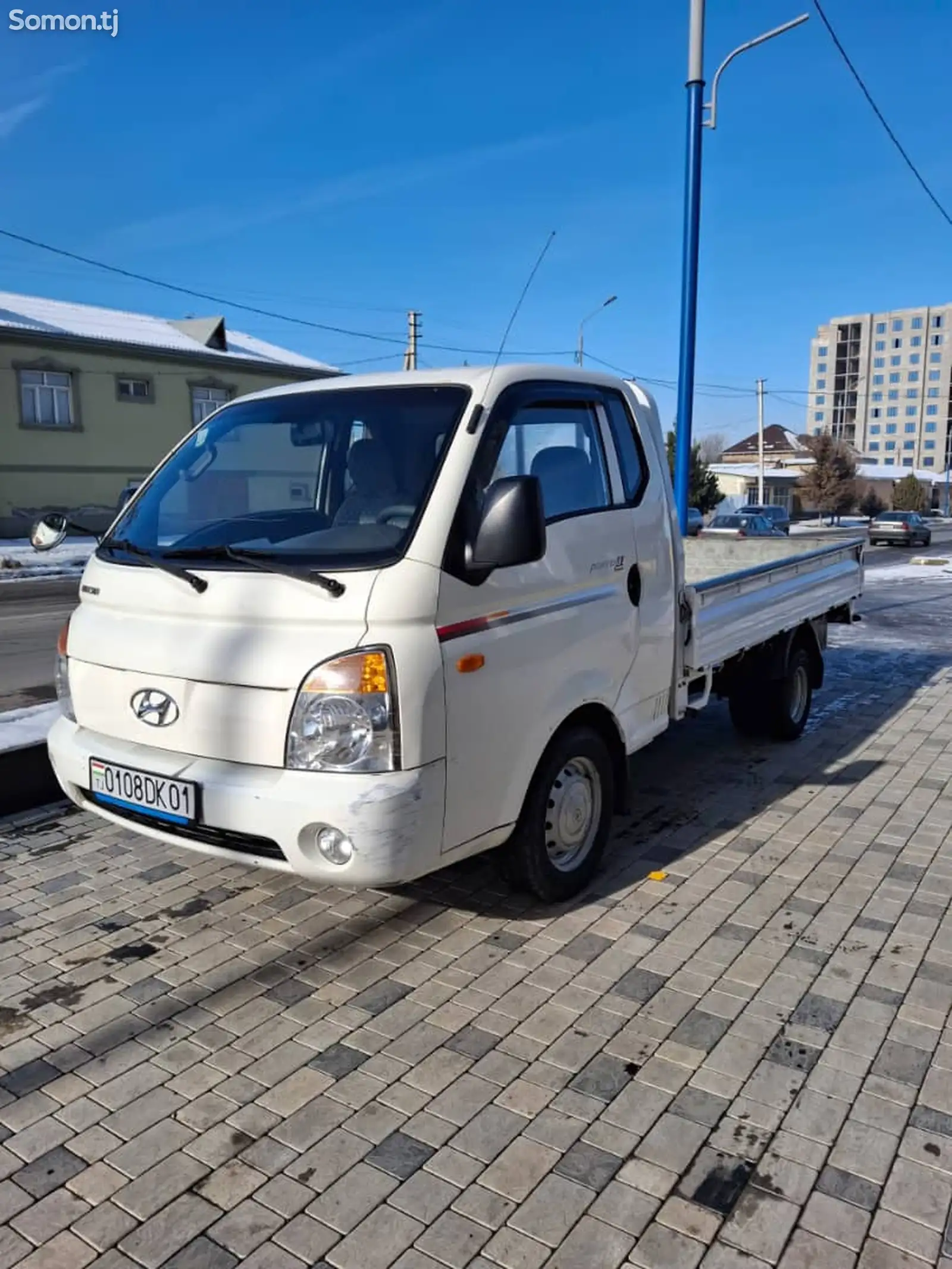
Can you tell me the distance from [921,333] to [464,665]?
15016 centimetres

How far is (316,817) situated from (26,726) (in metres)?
3.07

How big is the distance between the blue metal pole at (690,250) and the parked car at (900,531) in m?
27.8

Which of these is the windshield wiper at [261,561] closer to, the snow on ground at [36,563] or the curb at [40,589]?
the curb at [40,589]

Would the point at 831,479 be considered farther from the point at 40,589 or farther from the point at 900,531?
the point at 40,589

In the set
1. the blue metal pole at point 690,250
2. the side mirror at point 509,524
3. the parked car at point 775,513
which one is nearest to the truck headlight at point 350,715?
the side mirror at point 509,524

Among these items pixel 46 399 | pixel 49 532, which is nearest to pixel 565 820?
pixel 49 532

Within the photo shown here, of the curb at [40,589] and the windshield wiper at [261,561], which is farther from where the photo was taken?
the curb at [40,589]

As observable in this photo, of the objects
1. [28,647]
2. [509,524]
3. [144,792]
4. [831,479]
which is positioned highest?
[831,479]

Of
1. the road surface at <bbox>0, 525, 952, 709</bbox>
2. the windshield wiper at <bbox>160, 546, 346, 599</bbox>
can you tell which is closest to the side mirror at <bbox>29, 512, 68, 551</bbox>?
the windshield wiper at <bbox>160, 546, 346, 599</bbox>

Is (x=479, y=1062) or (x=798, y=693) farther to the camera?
(x=798, y=693)

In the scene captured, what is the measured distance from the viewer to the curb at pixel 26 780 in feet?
15.9

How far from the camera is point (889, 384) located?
137m

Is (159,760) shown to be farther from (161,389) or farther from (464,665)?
(161,389)

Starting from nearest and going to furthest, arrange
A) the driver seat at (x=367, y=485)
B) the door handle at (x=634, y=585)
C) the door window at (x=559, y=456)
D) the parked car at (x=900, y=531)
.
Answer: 1. the driver seat at (x=367, y=485)
2. the door window at (x=559, y=456)
3. the door handle at (x=634, y=585)
4. the parked car at (x=900, y=531)
